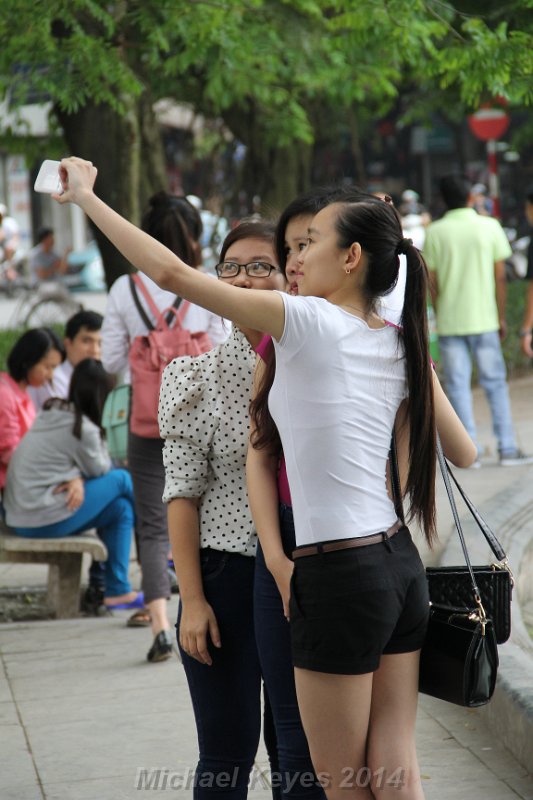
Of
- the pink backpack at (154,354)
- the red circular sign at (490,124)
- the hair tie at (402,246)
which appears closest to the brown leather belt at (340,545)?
the hair tie at (402,246)

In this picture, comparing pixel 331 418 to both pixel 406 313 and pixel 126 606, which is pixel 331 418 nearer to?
pixel 406 313

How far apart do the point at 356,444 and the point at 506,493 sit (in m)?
4.79

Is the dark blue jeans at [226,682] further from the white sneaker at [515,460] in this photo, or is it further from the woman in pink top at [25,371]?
the white sneaker at [515,460]

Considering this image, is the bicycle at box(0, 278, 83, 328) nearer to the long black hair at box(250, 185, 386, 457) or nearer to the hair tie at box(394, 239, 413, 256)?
the long black hair at box(250, 185, 386, 457)

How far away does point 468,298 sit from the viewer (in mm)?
8695

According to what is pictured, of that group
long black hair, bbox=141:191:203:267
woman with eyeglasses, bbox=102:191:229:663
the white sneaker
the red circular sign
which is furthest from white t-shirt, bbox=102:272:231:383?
the red circular sign

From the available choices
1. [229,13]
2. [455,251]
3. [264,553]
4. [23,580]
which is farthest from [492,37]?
[264,553]

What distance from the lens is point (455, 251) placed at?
8.73 m

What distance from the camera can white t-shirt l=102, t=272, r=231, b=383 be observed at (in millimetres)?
5074

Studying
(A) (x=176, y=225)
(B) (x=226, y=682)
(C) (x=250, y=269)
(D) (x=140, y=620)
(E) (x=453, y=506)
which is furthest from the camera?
(D) (x=140, y=620)

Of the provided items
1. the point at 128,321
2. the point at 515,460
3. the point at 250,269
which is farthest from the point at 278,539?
the point at 515,460

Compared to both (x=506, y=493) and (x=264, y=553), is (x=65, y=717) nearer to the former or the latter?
(x=264, y=553)

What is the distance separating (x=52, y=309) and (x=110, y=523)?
10.8 meters

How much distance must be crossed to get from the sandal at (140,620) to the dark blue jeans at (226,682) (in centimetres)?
285
